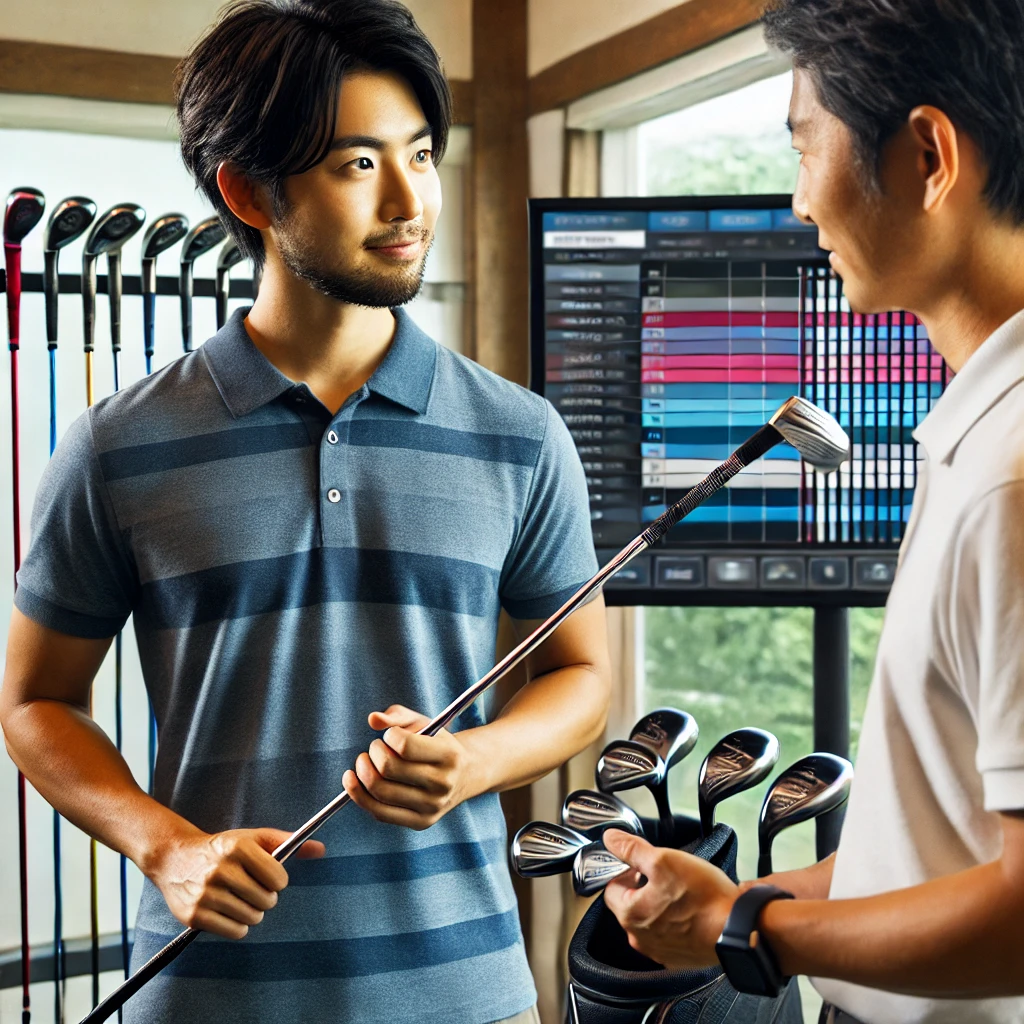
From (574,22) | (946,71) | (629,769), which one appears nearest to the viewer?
(946,71)

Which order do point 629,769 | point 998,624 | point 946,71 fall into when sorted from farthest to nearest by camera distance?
point 629,769 → point 946,71 → point 998,624

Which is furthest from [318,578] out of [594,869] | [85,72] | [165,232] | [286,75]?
[85,72]

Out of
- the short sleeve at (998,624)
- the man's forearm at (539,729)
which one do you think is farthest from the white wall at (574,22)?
the short sleeve at (998,624)

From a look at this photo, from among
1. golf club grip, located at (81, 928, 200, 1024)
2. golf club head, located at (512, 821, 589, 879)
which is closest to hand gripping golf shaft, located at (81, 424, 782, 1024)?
golf club grip, located at (81, 928, 200, 1024)

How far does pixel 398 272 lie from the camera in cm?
134

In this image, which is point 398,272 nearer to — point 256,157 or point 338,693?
point 256,157

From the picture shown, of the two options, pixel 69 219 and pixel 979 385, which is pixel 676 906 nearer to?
pixel 979 385

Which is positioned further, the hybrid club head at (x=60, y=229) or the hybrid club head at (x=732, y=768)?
the hybrid club head at (x=60, y=229)

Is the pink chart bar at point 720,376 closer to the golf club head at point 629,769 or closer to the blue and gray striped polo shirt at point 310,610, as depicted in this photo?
the blue and gray striped polo shirt at point 310,610

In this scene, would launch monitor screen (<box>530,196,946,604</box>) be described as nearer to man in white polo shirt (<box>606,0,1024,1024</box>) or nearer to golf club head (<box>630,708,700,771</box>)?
golf club head (<box>630,708,700,771</box>)

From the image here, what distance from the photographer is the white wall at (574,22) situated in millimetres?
2500

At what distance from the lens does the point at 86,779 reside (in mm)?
1267

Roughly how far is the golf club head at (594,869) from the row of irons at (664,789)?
0.09 m

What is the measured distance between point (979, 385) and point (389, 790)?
2.02ft
